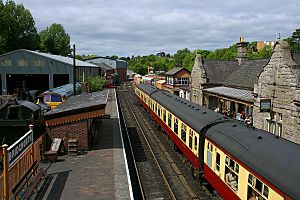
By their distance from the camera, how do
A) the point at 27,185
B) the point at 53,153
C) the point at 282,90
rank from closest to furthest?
the point at 27,185 < the point at 53,153 < the point at 282,90

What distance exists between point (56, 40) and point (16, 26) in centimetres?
3069

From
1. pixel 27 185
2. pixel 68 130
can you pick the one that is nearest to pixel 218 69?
pixel 68 130

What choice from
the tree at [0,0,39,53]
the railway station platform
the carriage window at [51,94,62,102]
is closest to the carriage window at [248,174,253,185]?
the railway station platform

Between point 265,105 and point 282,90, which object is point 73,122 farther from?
point 282,90

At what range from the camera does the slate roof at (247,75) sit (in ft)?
89.3

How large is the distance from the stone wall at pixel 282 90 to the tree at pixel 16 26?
5940 cm

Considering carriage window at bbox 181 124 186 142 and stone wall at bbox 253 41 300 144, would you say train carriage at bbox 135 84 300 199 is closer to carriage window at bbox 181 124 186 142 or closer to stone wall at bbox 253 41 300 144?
carriage window at bbox 181 124 186 142

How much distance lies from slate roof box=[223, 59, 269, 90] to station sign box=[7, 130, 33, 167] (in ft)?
62.3

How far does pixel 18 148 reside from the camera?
11242 mm

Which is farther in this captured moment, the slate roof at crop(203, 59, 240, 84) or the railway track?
the slate roof at crop(203, 59, 240, 84)

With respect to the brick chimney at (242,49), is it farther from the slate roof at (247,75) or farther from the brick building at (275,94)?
the brick building at (275,94)

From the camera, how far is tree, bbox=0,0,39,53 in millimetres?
65438

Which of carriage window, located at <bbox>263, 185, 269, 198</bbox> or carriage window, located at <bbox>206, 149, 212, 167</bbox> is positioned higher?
carriage window, located at <bbox>263, 185, 269, 198</bbox>

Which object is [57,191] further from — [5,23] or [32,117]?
[5,23]
